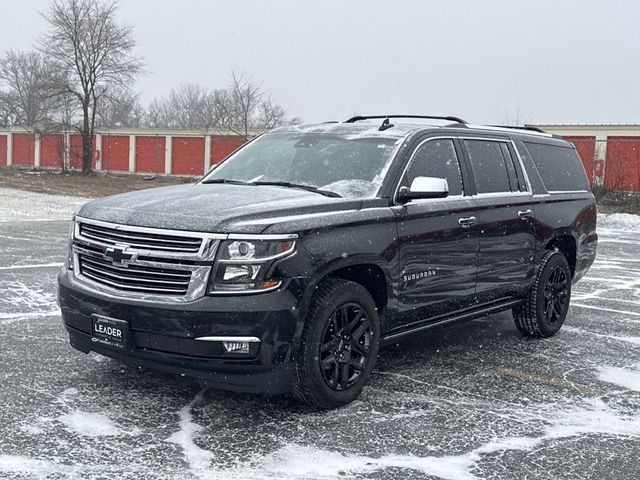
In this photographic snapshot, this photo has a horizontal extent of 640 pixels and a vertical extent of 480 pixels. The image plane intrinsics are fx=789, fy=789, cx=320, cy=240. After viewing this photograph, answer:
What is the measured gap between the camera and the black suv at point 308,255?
14.5 feet

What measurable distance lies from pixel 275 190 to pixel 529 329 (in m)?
3.04

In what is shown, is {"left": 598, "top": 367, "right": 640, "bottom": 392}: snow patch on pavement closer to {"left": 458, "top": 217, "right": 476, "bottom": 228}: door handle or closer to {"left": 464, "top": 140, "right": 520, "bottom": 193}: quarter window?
{"left": 458, "top": 217, "right": 476, "bottom": 228}: door handle

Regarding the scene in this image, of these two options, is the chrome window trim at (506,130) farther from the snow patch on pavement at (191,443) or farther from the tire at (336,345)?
the snow patch on pavement at (191,443)

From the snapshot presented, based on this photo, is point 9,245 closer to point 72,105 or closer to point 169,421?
point 169,421

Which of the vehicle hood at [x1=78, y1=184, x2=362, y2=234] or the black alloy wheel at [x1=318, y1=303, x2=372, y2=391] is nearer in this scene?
the vehicle hood at [x1=78, y1=184, x2=362, y2=234]

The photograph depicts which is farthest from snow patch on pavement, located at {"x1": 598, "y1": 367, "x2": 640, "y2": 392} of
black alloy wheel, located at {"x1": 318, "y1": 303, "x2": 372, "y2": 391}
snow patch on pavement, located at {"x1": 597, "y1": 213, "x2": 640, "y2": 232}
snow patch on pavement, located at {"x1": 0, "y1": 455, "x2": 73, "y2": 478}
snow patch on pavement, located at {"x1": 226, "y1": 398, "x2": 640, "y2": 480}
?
snow patch on pavement, located at {"x1": 597, "y1": 213, "x2": 640, "y2": 232}

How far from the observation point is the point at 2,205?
21875 millimetres

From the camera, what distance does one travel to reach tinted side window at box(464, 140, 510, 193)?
20.7ft

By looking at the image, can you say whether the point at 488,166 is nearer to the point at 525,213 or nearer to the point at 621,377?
the point at 525,213

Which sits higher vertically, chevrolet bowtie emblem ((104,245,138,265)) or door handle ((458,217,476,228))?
door handle ((458,217,476,228))

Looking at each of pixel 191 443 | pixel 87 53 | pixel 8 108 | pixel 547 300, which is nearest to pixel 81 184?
pixel 87 53

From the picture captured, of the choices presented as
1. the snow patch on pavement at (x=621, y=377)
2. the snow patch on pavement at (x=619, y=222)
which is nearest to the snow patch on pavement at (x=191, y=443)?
the snow patch on pavement at (x=621, y=377)

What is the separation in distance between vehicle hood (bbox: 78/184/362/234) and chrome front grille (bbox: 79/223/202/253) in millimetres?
55

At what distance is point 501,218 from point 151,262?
306 cm
